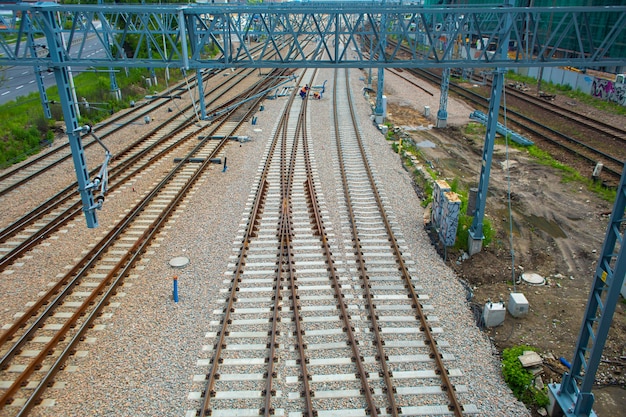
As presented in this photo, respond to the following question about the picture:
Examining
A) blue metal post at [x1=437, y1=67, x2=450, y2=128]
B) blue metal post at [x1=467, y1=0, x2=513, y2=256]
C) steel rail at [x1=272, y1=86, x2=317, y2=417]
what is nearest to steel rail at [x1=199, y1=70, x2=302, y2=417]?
steel rail at [x1=272, y1=86, x2=317, y2=417]

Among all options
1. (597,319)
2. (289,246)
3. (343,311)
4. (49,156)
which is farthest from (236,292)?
(49,156)

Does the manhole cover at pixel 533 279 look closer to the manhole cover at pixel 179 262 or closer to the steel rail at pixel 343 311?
the steel rail at pixel 343 311

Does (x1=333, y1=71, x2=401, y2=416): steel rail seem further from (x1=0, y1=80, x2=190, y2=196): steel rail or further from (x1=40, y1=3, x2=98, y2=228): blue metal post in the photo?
(x1=0, y1=80, x2=190, y2=196): steel rail

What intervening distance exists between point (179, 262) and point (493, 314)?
7336 mm

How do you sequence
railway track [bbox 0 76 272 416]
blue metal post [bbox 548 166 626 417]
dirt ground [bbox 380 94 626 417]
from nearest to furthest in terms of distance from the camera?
blue metal post [bbox 548 166 626 417]
railway track [bbox 0 76 272 416]
dirt ground [bbox 380 94 626 417]

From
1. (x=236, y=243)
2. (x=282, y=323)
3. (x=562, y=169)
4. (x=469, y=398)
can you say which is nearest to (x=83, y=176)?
(x=236, y=243)

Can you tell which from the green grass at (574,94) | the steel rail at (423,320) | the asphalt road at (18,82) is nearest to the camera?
the steel rail at (423,320)

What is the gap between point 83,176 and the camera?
35.8 feet

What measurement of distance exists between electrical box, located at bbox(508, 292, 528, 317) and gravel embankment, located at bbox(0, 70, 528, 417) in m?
0.98

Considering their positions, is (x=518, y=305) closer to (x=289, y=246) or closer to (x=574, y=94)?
(x=289, y=246)

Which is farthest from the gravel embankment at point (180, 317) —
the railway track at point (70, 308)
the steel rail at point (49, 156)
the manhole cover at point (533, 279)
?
the steel rail at point (49, 156)

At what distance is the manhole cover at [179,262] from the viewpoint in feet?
36.7

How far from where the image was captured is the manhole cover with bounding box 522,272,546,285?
36.0 ft

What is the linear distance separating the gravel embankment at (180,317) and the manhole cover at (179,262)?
124 mm
